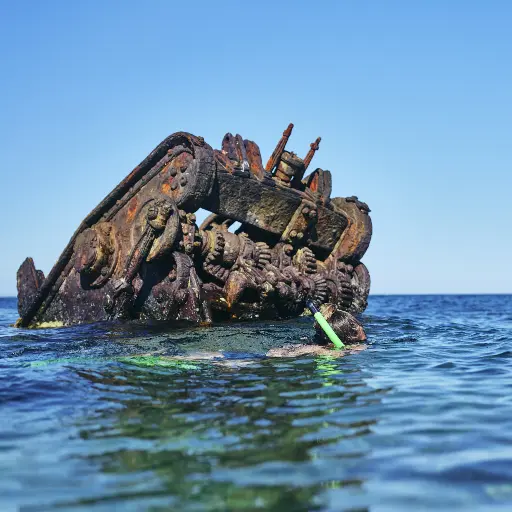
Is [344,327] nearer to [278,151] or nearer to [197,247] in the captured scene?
[197,247]

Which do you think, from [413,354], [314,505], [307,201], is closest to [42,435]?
[314,505]

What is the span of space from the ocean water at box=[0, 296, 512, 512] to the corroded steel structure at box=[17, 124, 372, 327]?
3410 mm

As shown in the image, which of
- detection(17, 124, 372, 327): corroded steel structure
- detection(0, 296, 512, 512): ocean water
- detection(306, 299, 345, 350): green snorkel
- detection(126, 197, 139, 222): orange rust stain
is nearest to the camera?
detection(0, 296, 512, 512): ocean water

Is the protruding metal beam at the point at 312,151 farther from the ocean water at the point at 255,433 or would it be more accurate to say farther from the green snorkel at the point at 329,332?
the ocean water at the point at 255,433

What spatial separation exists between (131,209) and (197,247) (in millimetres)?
1280

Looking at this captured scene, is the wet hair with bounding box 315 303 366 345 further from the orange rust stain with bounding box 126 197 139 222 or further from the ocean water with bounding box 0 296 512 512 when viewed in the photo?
the orange rust stain with bounding box 126 197 139 222

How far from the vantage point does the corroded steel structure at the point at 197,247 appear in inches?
396

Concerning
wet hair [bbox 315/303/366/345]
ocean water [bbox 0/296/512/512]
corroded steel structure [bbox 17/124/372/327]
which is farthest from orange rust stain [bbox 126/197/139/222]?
wet hair [bbox 315/303/366/345]

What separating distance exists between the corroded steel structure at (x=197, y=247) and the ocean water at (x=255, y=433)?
11.2 ft

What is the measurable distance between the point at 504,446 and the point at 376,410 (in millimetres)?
950

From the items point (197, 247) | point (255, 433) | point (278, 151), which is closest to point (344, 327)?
point (197, 247)

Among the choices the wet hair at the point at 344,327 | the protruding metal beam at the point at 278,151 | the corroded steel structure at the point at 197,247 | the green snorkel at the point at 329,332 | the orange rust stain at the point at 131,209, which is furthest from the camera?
the protruding metal beam at the point at 278,151

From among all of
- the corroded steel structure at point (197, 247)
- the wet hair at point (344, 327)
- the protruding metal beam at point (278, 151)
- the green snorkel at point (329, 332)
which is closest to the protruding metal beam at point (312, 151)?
the corroded steel structure at point (197, 247)

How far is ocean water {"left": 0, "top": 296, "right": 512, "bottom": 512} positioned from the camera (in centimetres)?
271
